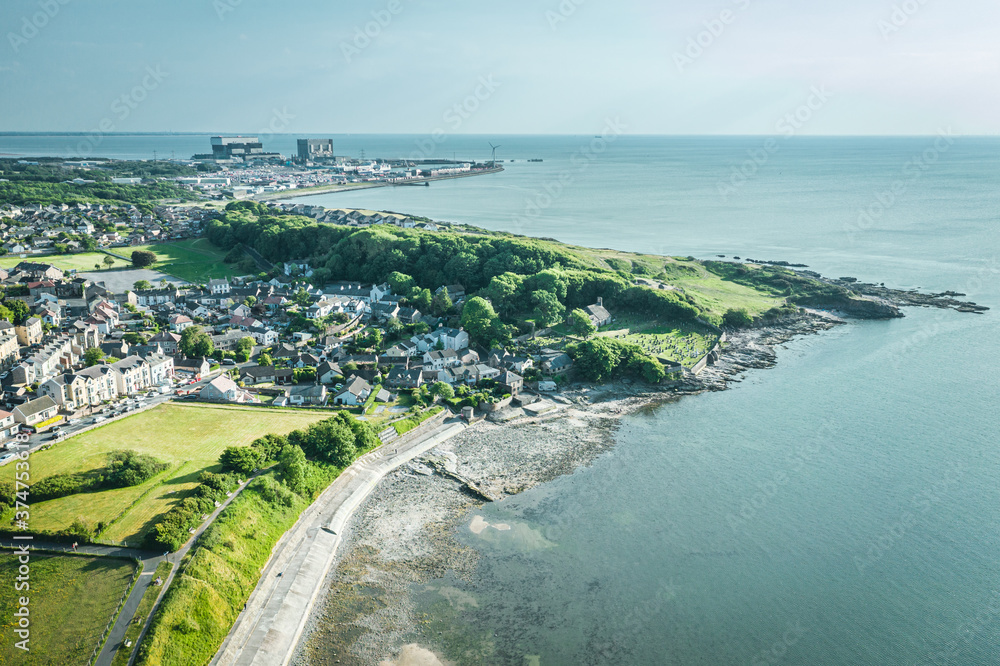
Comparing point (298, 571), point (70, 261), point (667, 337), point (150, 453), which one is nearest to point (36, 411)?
point (150, 453)

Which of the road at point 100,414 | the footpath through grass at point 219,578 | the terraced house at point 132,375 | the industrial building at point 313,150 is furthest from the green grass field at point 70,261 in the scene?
the industrial building at point 313,150

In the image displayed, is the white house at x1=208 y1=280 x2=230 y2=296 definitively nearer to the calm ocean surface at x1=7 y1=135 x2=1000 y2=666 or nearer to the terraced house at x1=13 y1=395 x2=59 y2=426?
the terraced house at x1=13 y1=395 x2=59 y2=426

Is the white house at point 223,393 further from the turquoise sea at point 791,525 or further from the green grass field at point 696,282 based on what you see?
the green grass field at point 696,282

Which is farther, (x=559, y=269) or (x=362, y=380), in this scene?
(x=559, y=269)

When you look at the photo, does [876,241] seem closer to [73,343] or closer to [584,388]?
[584,388]

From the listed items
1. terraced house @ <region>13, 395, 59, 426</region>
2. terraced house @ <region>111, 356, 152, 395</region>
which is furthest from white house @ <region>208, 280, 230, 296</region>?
terraced house @ <region>13, 395, 59, 426</region>

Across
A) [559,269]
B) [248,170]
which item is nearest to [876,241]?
[559,269]
